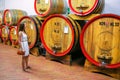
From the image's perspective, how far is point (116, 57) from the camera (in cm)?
353

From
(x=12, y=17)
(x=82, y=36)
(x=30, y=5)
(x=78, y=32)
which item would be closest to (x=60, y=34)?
(x=78, y=32)

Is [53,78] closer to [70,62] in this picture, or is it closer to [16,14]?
[70,62]

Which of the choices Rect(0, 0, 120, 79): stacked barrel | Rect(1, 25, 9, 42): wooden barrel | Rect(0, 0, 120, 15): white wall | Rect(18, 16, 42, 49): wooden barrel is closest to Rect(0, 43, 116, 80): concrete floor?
Rect(0, 0, 120, 79): stacked barrel

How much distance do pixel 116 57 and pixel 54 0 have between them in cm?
227

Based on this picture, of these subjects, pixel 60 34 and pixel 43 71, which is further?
pixel 60 34

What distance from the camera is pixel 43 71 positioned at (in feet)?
12.8

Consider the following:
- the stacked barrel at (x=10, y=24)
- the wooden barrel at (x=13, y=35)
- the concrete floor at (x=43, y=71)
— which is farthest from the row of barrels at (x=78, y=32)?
the stacked barrel at (x=10, y=24)

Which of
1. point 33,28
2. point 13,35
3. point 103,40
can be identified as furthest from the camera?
point 13,35

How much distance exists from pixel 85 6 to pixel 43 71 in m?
1.60

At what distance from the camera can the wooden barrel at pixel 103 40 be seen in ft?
11.5

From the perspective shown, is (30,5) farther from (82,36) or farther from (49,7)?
(82,36)

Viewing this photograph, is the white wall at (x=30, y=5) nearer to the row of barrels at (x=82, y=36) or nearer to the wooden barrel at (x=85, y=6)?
the wooden barrel at (x=85, y=6)

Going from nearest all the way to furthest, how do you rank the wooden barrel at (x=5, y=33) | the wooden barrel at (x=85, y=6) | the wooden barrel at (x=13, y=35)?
the wooden barrel at (x=85, y=6) < the wooden barrel at (x=13, y=35) < the wooden barrel at (x=5, y=33)

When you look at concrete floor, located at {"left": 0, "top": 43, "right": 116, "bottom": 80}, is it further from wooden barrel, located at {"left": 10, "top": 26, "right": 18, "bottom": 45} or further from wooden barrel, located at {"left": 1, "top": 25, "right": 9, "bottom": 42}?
wooden barrel, located at {"left": 1, "top": 25, "right": 9, "bottom": 42}
